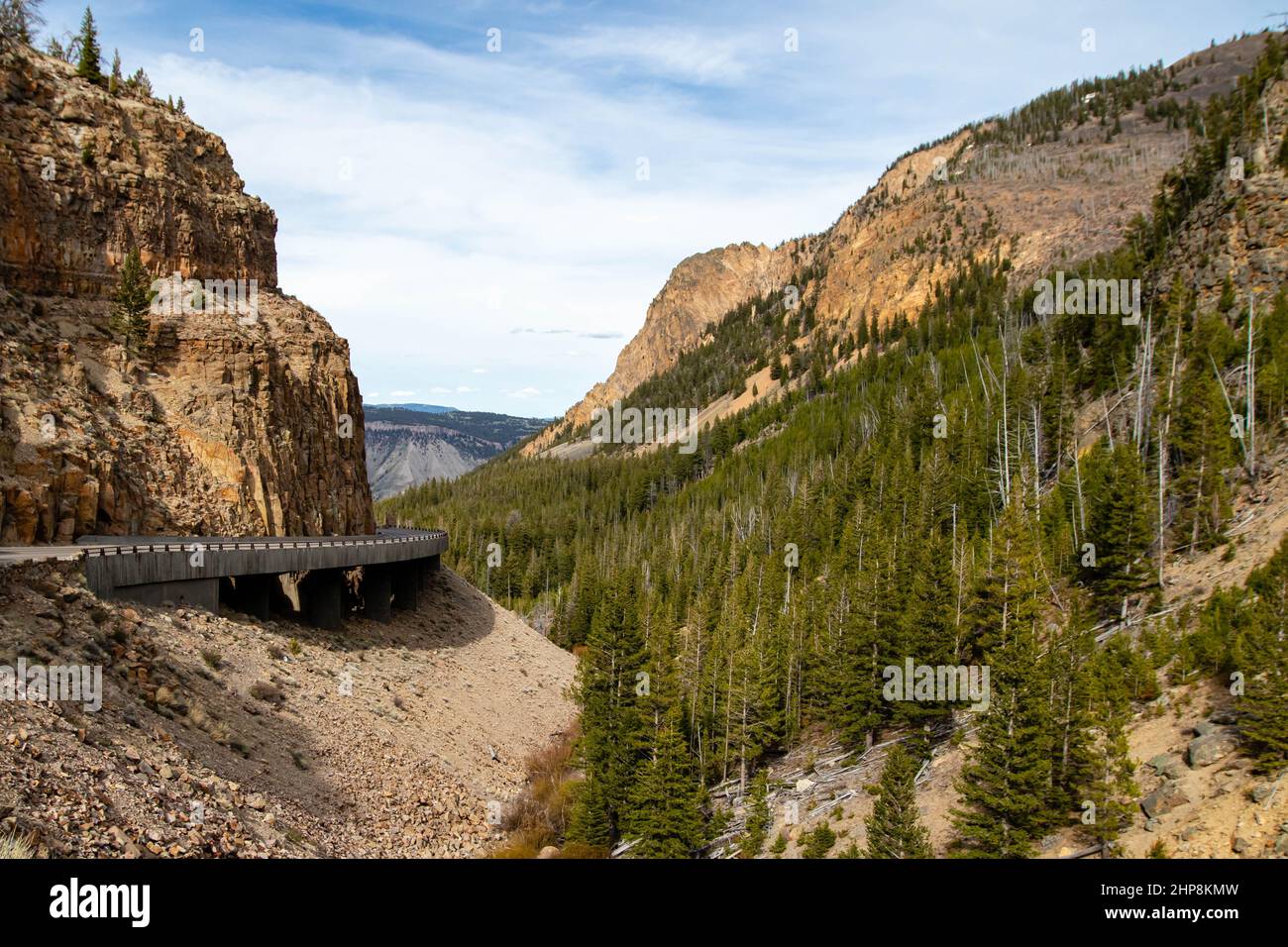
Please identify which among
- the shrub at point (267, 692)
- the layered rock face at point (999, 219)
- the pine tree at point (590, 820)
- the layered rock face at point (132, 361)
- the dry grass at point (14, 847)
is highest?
the layered rock face at point (999, 219)

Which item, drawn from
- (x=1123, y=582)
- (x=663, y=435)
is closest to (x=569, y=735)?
(x=1123, y=582)

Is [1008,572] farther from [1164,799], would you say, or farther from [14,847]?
[14,847]

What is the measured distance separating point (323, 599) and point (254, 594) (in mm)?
3832

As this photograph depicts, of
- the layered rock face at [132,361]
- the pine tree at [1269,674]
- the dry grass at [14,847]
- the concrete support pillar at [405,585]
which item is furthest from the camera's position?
the concrete support pillar at [405,585]

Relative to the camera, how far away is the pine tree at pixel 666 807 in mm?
27297

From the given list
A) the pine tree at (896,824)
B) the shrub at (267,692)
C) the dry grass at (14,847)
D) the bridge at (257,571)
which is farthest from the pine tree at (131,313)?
the pine tree at (896,824)

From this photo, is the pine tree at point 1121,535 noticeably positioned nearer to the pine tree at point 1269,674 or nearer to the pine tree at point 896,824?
the pine tree at point 1269,674

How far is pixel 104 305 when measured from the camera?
3738 centimetres

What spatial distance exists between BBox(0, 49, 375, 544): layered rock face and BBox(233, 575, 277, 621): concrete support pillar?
3.94 metres

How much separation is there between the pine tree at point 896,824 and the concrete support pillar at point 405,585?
1145 inches

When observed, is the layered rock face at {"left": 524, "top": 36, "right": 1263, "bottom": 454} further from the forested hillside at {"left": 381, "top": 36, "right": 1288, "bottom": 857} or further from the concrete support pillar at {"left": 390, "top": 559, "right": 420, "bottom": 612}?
the concrete support pillar at {"left": 390, "top": 559, "right": 420, "bottom": 612}

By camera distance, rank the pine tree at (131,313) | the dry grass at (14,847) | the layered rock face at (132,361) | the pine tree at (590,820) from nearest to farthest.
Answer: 1. the dry grass at (14,847)
2. the pine tree at (590,820)
3. the layered rock face at (132,361)
4. the pine tree at (131,313)

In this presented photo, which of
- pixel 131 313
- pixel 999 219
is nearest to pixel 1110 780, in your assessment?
pixel 131 313

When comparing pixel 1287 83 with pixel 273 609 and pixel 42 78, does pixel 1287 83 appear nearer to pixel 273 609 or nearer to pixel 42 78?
pixel 273 609
